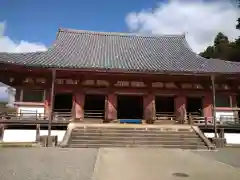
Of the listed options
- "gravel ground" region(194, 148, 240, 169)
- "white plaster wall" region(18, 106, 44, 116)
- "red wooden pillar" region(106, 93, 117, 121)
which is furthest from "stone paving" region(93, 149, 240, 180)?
"white plaster wall" region(18, 106, 44, 116)

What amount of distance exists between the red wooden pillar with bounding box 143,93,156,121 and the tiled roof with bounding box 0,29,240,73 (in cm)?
235

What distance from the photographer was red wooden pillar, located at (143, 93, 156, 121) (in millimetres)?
17328

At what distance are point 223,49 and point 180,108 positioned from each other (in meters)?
26.9

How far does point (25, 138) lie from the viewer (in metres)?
14.3

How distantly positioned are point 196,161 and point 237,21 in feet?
105

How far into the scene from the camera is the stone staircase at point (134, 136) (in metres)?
12.3

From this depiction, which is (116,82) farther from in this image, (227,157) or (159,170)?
A: (159,170)

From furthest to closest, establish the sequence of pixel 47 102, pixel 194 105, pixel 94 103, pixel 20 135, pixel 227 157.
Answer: pixel 94 103
pixel 194 105
pixel 47 102
pixel 20 135
pixel 227 157

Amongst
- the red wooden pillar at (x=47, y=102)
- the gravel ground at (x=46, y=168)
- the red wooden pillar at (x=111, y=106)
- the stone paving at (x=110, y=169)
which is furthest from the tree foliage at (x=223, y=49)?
the gravel ground at (x=46, y=168)

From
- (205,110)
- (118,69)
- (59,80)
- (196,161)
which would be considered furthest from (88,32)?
(196,161)

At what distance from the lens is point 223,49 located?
39.5 meters

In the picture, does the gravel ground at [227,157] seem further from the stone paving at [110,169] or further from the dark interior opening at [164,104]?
the dark interior opening at [164,104]

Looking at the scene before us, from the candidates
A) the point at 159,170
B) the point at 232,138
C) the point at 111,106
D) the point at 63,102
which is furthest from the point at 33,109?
the point at 232,138

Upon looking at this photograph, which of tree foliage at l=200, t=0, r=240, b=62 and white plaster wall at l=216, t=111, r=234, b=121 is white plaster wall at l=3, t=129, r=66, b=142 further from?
tree foliage at l=200, t=0, r=240, b=62
